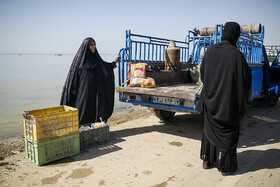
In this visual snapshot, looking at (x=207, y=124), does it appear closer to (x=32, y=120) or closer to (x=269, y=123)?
(x=32, y=120)

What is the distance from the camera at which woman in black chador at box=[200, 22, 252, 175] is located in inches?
115

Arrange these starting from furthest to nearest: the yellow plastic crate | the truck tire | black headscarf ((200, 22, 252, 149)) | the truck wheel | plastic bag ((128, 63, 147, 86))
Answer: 1. the truck tire
2. the truck wheel
3. plastic bag ((128, 63, 147, 86))
4. the yellow plastic crate
5. black headscarf ((200, 22, 252, 149))

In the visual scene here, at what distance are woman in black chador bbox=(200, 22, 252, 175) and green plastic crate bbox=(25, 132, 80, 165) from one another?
216 cm

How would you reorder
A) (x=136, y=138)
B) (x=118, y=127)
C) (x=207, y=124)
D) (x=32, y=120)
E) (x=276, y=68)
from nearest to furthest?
1. (x=207, y=124)
2. (x=32, y=120)
3. (x=136, y=138)
4. (x=118, y=127)
5. (x=276, y=68)

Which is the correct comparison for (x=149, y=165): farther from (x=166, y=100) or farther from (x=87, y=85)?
(x=87, y=85)

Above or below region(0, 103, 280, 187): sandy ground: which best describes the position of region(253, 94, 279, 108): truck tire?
above

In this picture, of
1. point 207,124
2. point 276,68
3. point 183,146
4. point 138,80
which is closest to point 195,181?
point 207,124

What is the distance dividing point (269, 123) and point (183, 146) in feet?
10.3

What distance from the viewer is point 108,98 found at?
492 centimetres

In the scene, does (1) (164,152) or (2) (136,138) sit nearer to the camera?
(1) (164,152)

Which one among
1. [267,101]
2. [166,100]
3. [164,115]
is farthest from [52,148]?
[267,101]

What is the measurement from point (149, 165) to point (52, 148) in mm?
1529

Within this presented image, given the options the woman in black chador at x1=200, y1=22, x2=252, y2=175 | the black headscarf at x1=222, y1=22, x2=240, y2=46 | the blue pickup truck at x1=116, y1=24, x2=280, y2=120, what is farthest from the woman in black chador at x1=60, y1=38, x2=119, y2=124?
the black headscarf at x1=222, y1=22, x2=240, y2=46

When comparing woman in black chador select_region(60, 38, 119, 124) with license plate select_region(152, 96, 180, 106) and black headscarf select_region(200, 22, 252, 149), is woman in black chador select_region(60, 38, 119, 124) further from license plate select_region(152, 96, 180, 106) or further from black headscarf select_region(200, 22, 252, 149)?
black headscarf select_region(200, 22, 252, 149)
